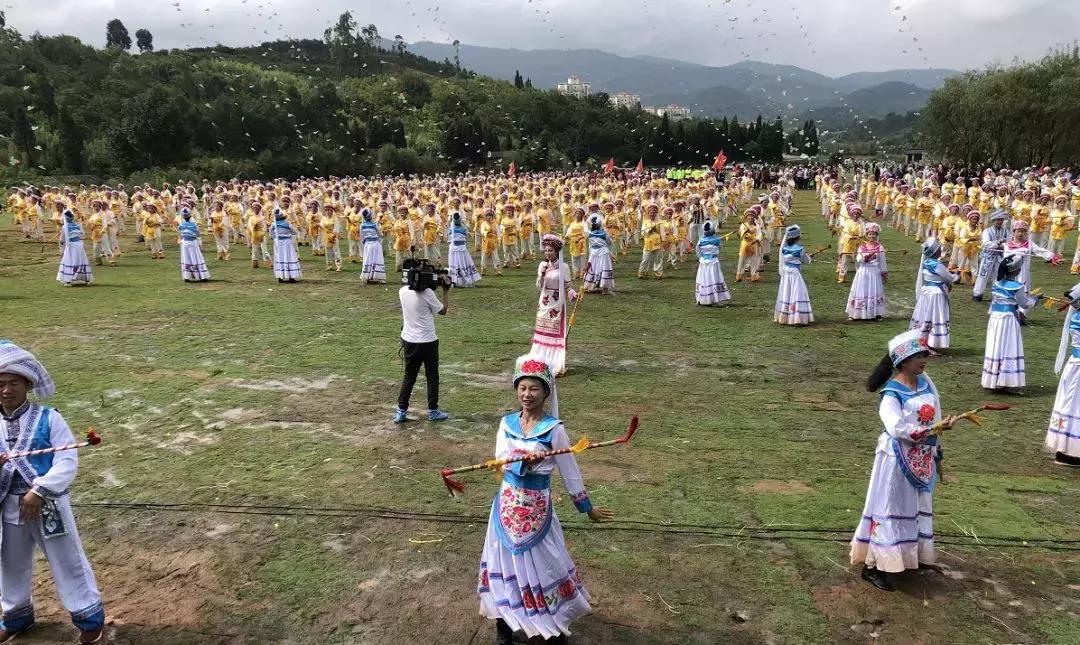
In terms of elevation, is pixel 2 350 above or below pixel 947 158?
below

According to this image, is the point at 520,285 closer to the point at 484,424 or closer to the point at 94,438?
the point at 484,424

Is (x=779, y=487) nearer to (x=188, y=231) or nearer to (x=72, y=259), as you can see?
(x=188, y=231)

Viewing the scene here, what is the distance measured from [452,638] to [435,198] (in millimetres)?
20693

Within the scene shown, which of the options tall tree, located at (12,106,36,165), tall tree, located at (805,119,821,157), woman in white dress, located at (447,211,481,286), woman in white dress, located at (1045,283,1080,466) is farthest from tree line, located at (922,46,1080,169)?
tall tree, located at (12,106,36,165)

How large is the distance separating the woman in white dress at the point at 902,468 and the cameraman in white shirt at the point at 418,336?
183 inches

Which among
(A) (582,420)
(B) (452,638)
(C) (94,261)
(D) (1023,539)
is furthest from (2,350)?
(C) (94,261)

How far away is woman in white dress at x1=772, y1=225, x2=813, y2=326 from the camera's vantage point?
13.0 metres

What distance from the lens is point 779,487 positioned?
6598 mm

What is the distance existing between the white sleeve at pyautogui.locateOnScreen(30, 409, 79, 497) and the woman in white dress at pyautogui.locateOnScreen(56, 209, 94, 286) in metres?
15.3

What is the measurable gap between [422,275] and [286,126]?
58.1 metres

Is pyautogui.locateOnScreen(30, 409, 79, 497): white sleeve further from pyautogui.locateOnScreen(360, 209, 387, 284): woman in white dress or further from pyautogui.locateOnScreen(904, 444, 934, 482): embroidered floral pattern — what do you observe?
pyautogui.locateOnScreen(360, 209, 387, 284): woman in white dress

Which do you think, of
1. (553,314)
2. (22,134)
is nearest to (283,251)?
(553,314)

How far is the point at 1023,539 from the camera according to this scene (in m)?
5.63

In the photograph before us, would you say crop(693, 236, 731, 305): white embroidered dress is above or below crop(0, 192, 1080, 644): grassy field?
above
